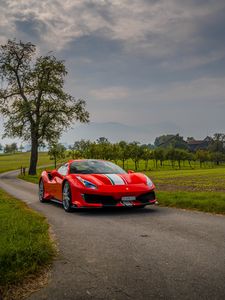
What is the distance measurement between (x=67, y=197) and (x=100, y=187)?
1284 millimetres

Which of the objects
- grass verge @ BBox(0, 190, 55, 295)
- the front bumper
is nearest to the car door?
the front bumper

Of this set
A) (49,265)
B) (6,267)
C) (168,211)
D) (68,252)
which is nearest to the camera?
(6,267)

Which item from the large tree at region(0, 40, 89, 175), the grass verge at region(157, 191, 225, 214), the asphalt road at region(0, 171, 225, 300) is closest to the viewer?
the asphalt road at region(0, 171, 225, 300)

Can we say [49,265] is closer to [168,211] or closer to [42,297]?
[42,297]

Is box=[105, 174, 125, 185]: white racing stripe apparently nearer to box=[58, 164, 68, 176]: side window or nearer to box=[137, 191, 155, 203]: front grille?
box=[137, 191, 155, 203]: front grille

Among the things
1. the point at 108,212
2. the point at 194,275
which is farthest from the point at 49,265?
the point at 108,212

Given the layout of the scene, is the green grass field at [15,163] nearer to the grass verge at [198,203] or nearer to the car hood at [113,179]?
the grass verge at [198,203]

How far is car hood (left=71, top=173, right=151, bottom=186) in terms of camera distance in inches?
394

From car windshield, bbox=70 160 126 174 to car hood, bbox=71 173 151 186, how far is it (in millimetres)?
523

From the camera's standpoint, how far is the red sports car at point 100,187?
9781 millimetres

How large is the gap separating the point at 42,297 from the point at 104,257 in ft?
5.25

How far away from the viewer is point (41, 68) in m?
41.9

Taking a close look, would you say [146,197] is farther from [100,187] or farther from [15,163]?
[15,163]

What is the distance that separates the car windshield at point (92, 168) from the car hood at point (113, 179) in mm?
523
